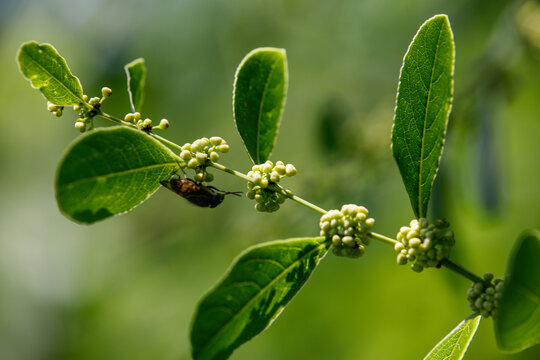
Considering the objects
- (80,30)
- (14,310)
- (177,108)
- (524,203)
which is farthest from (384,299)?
(14,310)

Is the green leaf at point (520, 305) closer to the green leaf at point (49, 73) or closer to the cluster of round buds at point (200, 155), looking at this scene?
the cluster of round buds at point (200, 155)

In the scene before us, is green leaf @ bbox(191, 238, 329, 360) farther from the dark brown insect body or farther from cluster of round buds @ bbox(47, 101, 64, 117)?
cluster of round buds @ bbox(47, 101, 64, 117)

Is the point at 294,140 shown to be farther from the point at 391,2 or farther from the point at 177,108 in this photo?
the point at 391,2

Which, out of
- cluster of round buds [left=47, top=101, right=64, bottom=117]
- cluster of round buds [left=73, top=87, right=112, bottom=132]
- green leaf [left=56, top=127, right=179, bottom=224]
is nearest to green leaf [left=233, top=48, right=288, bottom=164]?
green leaf [left=56, top=127, right=179, bottom=224]

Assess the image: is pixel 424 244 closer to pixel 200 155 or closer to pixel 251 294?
pixel 251 294

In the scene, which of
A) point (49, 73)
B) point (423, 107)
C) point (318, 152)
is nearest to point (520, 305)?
point (423, 107)
